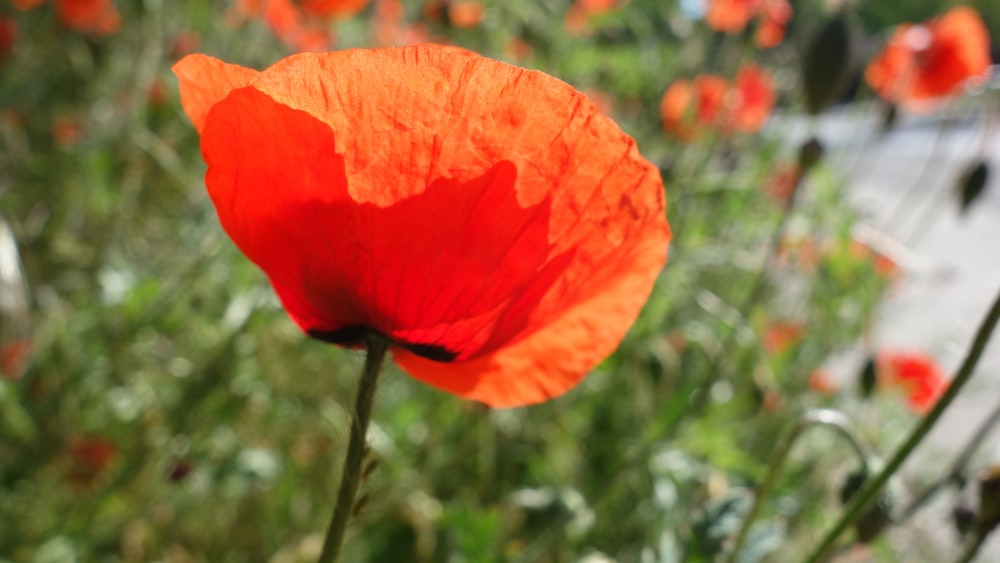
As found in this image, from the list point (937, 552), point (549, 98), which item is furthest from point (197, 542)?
point (937, 552)

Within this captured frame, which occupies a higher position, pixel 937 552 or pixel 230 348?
pixel 230 348

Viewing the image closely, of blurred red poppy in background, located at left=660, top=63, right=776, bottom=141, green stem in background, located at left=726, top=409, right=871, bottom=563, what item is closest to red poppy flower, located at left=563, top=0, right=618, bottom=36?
blurred red poppy in background, located at left=660, top=63, right=776, bottom=141

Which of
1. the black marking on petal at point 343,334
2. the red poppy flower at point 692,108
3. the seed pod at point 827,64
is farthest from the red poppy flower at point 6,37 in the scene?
the black marking on petal at point 343,334

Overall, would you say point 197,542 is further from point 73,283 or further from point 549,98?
point 549,98

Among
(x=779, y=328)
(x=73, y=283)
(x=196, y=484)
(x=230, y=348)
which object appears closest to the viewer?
(x=230, y=348)

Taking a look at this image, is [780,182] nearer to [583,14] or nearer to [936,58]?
[936,58]
